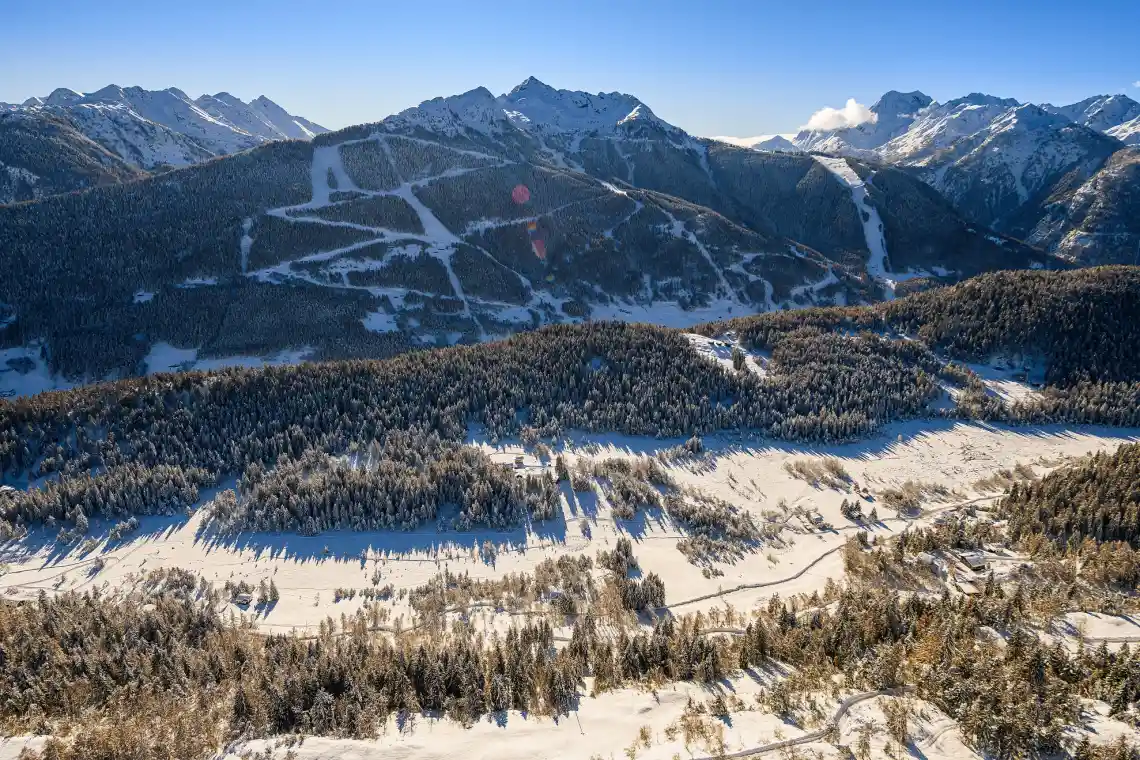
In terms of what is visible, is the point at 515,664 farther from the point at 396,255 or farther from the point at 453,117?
the point at 453,117

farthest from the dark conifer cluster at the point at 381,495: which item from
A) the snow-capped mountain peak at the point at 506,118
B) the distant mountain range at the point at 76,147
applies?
the distant mountain range at the point at 76,147

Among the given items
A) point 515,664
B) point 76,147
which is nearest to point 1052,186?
point 515,664

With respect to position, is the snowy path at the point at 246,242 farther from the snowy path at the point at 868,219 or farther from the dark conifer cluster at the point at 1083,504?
the snowy path at the point at 868,219

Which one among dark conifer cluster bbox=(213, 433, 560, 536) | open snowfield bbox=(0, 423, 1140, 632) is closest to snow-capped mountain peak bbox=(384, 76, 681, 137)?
dark conifer cluster bbox=(213, 433, 560, 536)

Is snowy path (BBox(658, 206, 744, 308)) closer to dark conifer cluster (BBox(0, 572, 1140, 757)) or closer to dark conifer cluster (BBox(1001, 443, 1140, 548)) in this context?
dark conifer cluster (BBox(1001, 443, 1140, 548))

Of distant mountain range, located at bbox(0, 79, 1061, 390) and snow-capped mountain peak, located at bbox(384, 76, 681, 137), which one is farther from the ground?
snow-capped mountain peak, located at bbox(384, 76, 681, 137)

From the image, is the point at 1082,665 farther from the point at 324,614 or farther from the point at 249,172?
the point at 249,172

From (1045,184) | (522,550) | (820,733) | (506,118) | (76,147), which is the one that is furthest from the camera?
(1045,184)

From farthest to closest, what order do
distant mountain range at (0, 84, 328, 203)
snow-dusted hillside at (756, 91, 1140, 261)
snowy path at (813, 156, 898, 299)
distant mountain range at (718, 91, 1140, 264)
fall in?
snow-dusted hillside at (756, 91, 1140, 261) < distant mountain range at (718, 91, 1140, 264) < distant mountain range at (0, 84, 328, 203) < snowy path at (813, 156, 898, 299)
